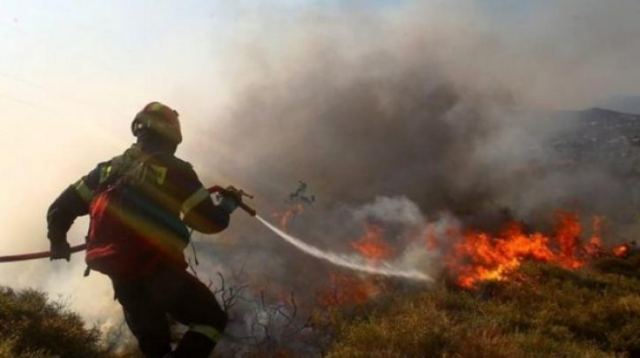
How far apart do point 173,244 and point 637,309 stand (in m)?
7.26

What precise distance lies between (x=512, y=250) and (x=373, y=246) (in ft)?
10.3

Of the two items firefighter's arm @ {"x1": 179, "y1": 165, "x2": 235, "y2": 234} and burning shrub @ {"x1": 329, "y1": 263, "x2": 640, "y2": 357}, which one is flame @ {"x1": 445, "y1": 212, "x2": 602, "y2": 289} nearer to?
burning shrub @ {"x1": 329, "y1": 263, "x2": 640, "y2": 357}

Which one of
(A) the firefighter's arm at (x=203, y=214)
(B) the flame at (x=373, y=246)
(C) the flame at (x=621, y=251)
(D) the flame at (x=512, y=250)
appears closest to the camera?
(A) the firefighter's arm at (x=203, y=214)

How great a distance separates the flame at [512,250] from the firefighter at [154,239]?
7446 millimetres

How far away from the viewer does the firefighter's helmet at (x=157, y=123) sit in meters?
3.83

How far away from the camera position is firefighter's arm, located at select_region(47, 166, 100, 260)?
390cm

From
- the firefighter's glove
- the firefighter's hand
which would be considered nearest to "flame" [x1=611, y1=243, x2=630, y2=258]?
the firefighter's glove

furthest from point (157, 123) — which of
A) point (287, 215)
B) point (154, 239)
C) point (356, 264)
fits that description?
point (287, 215)

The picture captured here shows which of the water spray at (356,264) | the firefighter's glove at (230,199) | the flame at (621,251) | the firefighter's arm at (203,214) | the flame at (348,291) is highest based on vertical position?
the flame at (621,251)

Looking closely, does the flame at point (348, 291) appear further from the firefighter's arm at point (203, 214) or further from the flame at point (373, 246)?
the firefighter's arm at point (203, 214)

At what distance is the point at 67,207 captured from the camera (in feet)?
12.9

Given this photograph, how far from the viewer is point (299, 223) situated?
13781 millimetres

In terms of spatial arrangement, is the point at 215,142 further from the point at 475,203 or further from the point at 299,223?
the point at 475,203

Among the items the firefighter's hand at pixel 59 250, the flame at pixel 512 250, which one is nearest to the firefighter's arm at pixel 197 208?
the firefighter's hand at pixel 59 250
